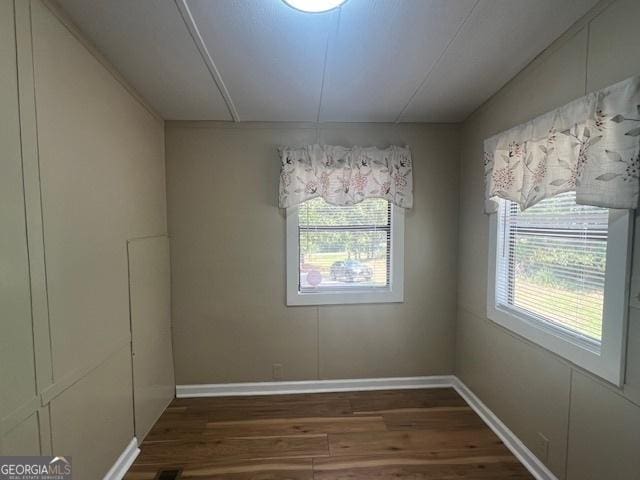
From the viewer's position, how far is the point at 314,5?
1261mm

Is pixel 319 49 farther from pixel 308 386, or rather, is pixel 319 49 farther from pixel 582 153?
pixel 308 386

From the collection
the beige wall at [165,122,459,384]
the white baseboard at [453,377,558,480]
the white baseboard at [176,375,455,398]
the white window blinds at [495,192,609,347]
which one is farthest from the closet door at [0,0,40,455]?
the white baseboard at [453,377,558,480]

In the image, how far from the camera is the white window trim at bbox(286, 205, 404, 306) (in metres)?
2.56

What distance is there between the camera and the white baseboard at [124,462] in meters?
1.70

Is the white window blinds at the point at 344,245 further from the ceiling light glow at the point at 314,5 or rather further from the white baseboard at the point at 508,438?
the ceiling light glow at the point at 314,5

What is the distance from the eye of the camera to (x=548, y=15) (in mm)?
1393

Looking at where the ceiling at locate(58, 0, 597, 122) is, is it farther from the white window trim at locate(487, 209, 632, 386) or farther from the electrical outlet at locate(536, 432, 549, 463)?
the electrical outlet at locate(536, 432, 549, 463)

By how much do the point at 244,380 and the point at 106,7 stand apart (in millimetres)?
2627

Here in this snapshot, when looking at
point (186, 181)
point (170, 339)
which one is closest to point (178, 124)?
point (186, 181)

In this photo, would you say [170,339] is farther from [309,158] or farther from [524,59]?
[524,59]

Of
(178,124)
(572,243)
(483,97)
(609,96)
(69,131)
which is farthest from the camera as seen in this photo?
(178,124)

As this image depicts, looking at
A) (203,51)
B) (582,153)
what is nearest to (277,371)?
(203,51)

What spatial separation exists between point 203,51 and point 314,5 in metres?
0.68
